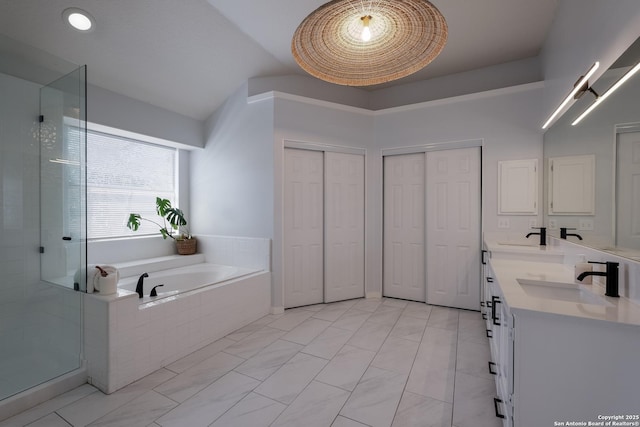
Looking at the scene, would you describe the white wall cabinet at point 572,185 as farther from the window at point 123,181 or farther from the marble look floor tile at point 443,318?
the window at point 123,181

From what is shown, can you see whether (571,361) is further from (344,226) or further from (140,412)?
(344,226)

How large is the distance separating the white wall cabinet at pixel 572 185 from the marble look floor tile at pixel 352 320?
6.82ft

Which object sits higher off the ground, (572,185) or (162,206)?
(572,185)

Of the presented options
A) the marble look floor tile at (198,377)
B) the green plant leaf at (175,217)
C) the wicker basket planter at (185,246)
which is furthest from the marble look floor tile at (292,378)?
the green plant leaf at (175,217)

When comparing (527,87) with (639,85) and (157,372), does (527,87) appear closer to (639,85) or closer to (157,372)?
(639,85)

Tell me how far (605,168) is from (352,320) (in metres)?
2.42

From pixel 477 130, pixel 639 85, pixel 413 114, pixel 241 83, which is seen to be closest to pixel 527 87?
pixel 477 130

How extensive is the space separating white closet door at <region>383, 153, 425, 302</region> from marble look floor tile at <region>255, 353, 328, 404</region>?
1860 millimetres

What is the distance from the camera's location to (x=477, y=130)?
3.23 metres

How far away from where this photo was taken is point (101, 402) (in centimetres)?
175

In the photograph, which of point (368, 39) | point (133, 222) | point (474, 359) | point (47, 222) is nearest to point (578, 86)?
point (368, 39)

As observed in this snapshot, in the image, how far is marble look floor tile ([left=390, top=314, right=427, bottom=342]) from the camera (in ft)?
8.70

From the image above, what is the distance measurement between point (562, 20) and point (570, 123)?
0.96m

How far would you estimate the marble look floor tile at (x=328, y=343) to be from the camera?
93.0 inches
